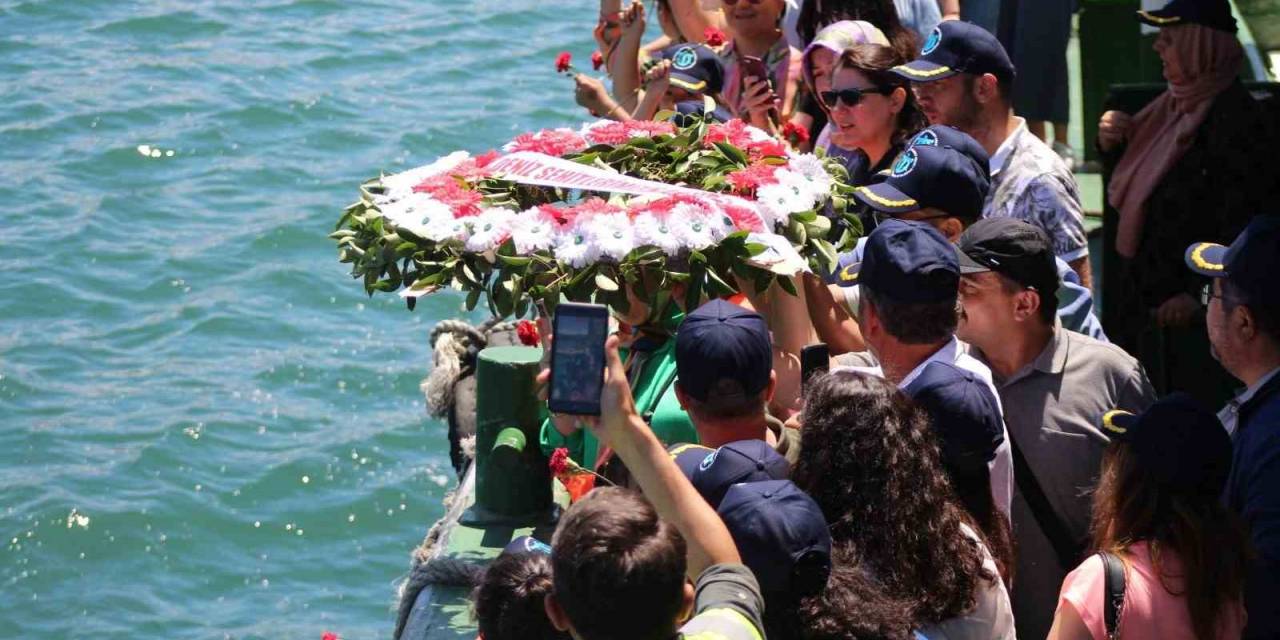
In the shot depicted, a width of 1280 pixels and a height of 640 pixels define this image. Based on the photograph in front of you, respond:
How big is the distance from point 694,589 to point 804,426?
50 centimetres

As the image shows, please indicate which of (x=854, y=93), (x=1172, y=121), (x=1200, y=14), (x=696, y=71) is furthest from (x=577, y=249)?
(x=1172, y=121)

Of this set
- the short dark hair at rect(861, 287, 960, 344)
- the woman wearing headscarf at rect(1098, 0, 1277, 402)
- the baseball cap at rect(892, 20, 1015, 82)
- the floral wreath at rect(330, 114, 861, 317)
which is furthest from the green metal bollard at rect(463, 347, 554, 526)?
the woman wearing headscarf at rect(1098, 0, 1277, 402)

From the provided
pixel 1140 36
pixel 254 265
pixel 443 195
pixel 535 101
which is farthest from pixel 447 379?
pixel 535 101

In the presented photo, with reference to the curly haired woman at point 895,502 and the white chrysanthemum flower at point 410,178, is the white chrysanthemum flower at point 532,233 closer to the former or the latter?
the white chrysanthemum flower at point 410,178

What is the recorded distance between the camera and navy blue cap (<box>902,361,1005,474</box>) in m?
3.76

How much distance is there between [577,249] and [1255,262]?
1.58m

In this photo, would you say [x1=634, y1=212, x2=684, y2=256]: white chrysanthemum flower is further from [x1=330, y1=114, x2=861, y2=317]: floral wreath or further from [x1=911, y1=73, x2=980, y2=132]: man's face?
[x1=911, y1=73, x2=980, y2=132]: man's face

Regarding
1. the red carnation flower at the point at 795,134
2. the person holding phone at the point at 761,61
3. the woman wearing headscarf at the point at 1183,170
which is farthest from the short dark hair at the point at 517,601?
the person holding phone at the point at 761,61

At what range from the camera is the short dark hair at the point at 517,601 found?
3.39m

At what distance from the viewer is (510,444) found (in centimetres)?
514

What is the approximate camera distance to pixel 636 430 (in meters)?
3.51

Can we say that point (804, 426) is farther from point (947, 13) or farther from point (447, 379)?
point (947, 13)

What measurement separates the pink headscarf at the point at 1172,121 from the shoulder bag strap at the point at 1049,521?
2.24m

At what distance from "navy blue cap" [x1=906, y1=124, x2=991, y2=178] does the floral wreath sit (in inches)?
11.4
